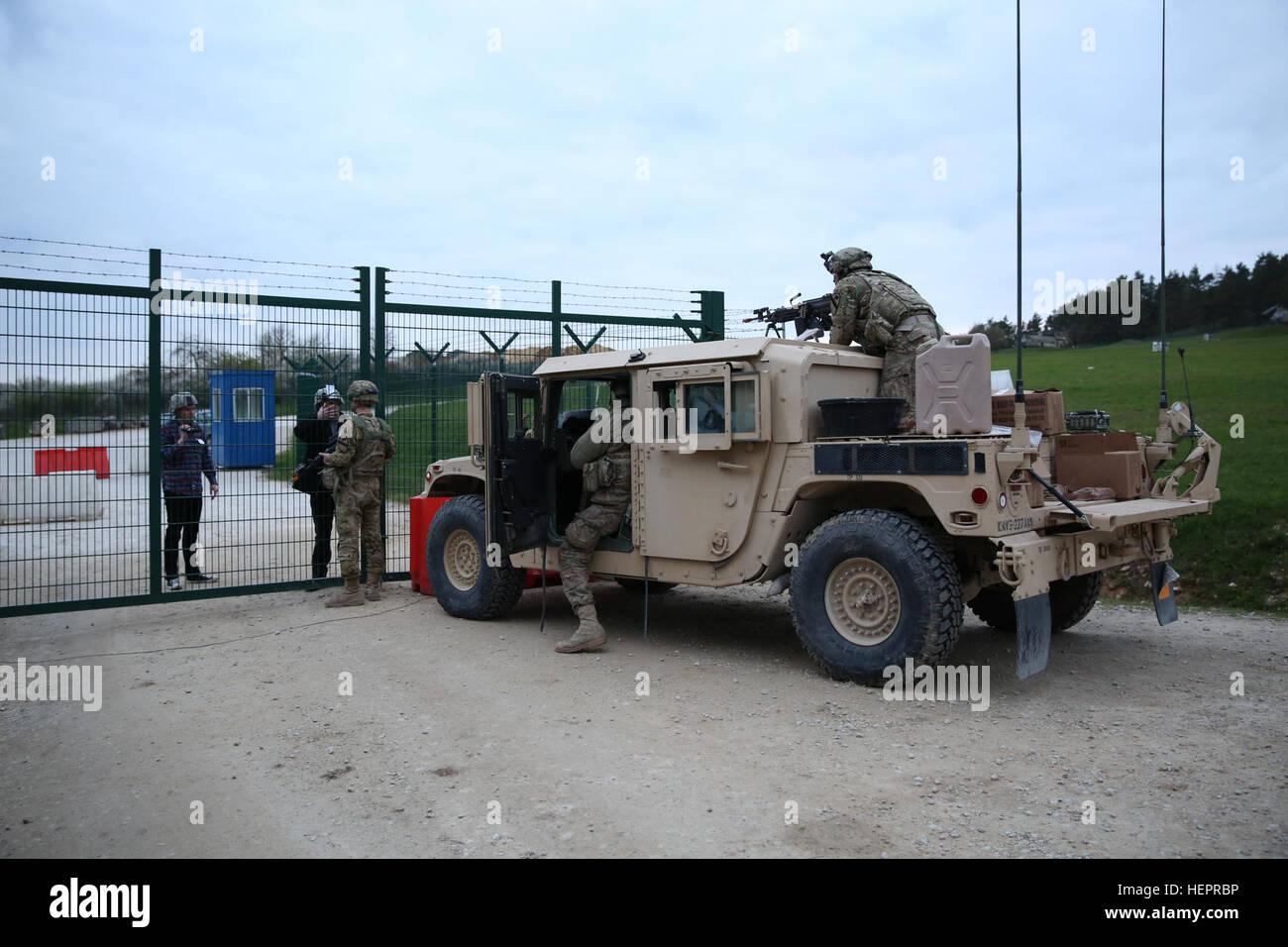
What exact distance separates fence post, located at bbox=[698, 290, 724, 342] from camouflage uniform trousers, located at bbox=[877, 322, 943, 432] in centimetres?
378

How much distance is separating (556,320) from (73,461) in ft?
14.6

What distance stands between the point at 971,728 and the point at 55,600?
7314 millimetres

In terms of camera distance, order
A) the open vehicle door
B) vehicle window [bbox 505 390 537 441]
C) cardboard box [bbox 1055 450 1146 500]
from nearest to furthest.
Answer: cardboard box [bbox 1055 450 1146 500] < the open vehicle door < vehicle window [bbox 505 390 537 441]

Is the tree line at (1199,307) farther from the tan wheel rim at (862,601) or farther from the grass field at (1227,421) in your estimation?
the tan wheel rim at (862,601)

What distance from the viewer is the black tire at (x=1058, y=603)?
21.8ft

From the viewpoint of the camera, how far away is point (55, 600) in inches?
307

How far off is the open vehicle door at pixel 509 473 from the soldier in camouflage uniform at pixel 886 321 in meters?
2.42

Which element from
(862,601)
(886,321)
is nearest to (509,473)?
(862,601)

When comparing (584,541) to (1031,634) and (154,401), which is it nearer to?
(1031,634)

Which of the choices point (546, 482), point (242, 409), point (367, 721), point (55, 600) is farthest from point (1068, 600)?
point (55, 600)

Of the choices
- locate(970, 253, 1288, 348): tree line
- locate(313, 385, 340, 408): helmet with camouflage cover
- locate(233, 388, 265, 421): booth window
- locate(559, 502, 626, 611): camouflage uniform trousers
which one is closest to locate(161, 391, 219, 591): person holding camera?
locate(233, 388, 265, 421): booth window

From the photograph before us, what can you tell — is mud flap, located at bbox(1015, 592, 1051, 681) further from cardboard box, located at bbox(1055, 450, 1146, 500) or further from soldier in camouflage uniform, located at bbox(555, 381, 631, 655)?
soldier in camouflage uniform, located at bbox(555, 381, 631, 655)

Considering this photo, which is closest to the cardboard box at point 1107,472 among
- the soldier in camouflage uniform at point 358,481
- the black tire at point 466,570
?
the black tire at point 466,570

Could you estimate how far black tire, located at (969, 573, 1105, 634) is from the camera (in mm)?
6637
